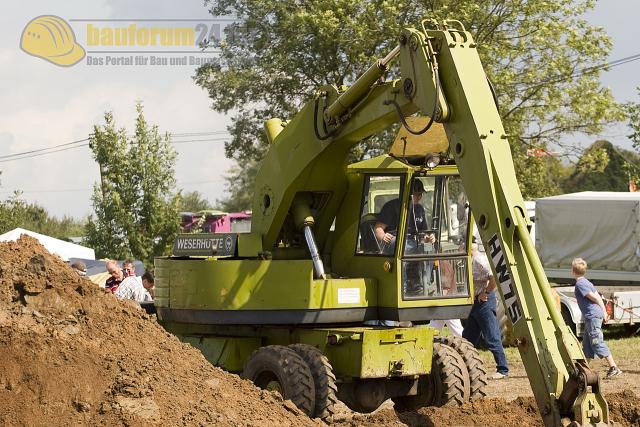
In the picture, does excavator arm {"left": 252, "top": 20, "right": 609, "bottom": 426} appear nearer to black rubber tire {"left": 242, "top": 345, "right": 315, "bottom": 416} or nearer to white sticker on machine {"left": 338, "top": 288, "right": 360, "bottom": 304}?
white sticker on machine {"left": 338, "top": 288, "right": 360, "bottom": 304}

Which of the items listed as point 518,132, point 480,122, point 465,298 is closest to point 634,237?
point 518,132

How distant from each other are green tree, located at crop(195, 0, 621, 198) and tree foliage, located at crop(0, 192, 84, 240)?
469 inches

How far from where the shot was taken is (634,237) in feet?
73.7

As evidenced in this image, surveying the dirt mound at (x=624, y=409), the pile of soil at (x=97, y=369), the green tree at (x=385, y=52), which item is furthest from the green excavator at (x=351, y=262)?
the green tree at (x=385, y=52)

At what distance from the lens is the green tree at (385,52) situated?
27422mm

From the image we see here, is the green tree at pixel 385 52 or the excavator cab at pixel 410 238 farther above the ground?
the green tree at pixel 385 52

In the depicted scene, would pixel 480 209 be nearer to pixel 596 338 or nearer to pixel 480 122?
pixel 480 122

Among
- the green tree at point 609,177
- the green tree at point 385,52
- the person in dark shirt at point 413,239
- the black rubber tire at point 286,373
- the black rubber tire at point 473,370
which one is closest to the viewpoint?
the black rubber tire at point 286,373

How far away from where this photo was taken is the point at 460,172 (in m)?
8.98

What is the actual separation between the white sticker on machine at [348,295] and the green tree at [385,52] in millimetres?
16995

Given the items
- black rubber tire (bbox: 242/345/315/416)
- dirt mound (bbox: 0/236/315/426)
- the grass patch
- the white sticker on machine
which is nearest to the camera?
dirt mound (bbox: 0/236/315/426)

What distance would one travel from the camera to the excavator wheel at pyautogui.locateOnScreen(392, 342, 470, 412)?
10.9 meters

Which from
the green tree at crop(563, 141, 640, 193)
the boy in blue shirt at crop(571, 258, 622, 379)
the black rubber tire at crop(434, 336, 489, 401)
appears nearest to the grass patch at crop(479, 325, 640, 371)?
the boy in blue shirt at crop(571, 258, 622, 379)

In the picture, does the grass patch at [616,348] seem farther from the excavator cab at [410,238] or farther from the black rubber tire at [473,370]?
the excavator cab at [410,238]
